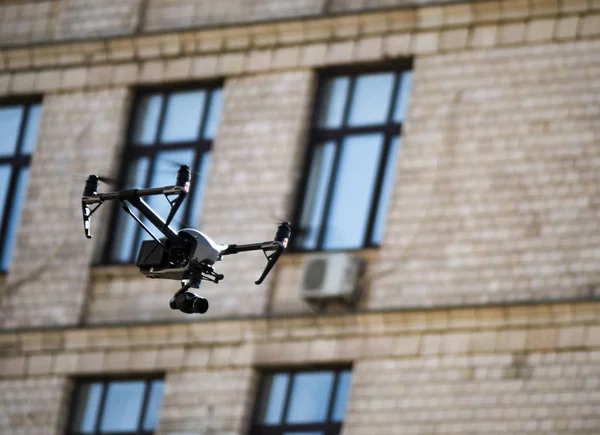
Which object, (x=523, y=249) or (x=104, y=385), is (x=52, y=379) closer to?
(x=104, y=385)

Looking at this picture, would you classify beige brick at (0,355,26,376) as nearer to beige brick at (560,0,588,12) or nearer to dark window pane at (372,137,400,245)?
dark window pane at (372,137,400,245)

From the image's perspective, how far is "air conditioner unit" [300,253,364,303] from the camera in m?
26.1

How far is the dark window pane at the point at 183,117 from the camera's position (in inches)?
1115

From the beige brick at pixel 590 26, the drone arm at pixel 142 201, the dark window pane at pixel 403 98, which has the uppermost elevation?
the beige brick at pixel 590 26

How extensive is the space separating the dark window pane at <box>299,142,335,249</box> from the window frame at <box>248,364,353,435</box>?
1.53 meters

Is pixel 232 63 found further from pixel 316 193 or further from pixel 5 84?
pixel 5 84

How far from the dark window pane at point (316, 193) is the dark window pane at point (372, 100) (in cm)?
48

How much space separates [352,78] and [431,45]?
1117 mm

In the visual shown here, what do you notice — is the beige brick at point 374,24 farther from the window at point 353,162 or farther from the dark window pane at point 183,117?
the dark window pane at point 183,117

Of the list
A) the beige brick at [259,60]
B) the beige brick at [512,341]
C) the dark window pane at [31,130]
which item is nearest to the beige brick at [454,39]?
the beige brick at [259,60]

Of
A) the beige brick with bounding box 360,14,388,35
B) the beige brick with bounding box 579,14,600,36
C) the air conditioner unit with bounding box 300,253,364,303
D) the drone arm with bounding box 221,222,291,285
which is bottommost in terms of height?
the drone arm with bounding box 221,222,291,285

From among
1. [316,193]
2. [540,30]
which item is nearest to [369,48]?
[316,193]

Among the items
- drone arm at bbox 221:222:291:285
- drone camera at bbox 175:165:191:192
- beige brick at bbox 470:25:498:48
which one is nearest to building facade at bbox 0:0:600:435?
beige brick at bbox 470:25:498:48

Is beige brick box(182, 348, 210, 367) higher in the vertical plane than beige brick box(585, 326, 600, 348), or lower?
higher
